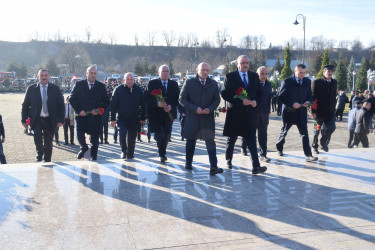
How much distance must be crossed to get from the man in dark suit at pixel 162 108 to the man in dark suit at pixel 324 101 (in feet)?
9.85

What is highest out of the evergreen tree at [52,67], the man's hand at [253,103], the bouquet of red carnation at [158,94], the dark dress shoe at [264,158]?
the evergreen tree at [52,67]

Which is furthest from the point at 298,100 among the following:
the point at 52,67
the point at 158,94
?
the point at 52,67

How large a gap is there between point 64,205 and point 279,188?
2928 millimetres

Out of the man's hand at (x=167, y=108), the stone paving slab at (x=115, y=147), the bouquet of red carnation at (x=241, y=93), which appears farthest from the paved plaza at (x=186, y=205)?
the stone paving slab at (x=115, y=147)

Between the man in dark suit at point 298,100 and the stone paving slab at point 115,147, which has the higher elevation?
the man in dark suit at point 298,100

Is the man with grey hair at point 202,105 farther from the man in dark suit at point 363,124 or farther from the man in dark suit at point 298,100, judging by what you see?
the man in dark suit at point 363,124

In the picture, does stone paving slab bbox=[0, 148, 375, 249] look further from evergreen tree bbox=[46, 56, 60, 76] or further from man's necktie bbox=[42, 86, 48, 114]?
evergreen tree bbox=[46, 56, 60, 76]

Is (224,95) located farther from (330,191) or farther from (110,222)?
(110,222)

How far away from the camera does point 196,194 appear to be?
477 cm

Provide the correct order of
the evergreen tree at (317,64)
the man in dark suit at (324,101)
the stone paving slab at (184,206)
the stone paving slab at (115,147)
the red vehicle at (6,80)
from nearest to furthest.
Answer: the stone paving slab at (184,206) < the man in dark suit at (324,101) < the stone paving slab at (115,147) < the red vehicle at (6,80) < the evergreen tree at (317,64)

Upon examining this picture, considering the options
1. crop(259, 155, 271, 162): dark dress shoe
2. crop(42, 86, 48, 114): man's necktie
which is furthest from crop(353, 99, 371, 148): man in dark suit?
crop(42, 86, 48, 114): man's necktie

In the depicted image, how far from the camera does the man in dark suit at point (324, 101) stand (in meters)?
7.36

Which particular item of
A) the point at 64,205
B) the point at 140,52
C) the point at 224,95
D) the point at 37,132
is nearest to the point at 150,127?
the point at 224,95

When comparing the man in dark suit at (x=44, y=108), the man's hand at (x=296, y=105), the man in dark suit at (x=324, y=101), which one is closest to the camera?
the man's hand at (x=296, y=105)
